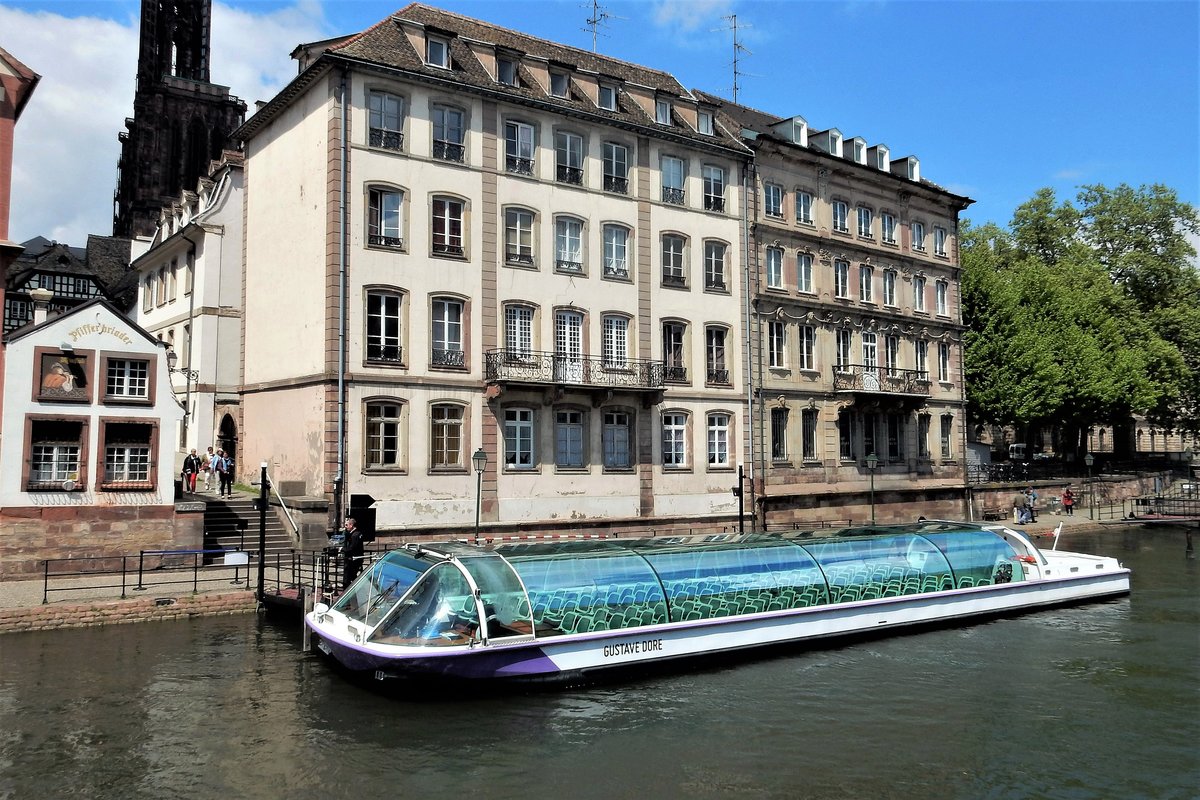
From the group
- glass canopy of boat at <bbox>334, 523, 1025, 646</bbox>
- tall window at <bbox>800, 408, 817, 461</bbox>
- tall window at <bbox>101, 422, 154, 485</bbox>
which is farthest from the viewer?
tall window at <bbox>800, 408, 817, 461</bbox>

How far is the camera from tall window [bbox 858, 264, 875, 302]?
4316 cm

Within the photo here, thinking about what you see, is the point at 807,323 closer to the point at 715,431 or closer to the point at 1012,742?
the point at 715,431

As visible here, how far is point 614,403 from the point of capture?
110ft

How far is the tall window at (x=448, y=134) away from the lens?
30.5 meters

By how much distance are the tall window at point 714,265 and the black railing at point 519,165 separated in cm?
807

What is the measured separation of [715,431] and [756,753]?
80.2ft

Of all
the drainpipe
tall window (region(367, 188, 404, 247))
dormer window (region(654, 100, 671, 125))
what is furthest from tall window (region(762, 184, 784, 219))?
the drainpipe

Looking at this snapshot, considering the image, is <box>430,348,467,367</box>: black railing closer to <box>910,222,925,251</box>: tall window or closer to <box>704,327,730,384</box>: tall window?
<box>704,327,730,384</box>: tall window

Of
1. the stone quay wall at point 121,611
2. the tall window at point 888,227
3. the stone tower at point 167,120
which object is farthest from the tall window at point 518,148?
the stone tower at point 167,120

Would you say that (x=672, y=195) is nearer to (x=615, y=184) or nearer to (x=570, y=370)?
(x=615, y=184)

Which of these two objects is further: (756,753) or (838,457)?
(838,457)

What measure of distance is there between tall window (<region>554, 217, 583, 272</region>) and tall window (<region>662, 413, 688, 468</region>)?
6558 mm

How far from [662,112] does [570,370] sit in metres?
11.3

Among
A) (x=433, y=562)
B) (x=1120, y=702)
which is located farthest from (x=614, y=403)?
(x=1120, y=702)
